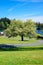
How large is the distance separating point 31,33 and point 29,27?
6.95ft

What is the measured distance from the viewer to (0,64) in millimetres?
10008

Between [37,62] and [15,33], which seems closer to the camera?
[37,62]

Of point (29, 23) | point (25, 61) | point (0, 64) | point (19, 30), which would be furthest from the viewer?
point (29, 23)

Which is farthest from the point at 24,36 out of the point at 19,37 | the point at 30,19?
the point at 30,19

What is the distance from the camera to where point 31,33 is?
5709cm

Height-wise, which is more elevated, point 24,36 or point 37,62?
point 37,62

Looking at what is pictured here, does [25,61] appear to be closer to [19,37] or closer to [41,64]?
[41,64]

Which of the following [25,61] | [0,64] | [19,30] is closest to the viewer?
[0,64]

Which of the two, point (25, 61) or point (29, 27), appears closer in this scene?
point (25, 61)

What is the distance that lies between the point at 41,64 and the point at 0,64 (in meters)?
2.43

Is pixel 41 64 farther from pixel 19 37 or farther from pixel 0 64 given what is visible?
pixel 19 37

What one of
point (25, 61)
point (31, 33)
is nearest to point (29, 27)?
point (31, 33)

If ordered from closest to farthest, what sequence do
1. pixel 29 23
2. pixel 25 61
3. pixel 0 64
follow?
1. pixel 0 64
2. pixel 25 61
3. pixel 29 23

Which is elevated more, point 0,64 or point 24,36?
point 0,64
